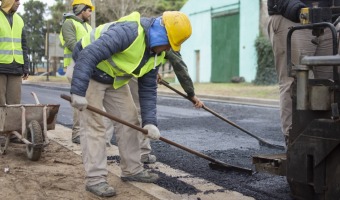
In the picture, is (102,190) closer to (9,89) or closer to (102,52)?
(102,52)

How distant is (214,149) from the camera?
6.36 metres

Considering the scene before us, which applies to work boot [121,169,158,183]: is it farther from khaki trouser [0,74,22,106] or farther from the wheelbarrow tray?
khaki trouser [0,74,22,106]

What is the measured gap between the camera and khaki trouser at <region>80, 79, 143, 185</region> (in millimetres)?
4211

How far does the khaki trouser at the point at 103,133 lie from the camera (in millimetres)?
4211

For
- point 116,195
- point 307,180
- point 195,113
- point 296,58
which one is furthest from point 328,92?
point 195,113

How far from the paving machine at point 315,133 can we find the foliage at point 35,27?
66.9 metres

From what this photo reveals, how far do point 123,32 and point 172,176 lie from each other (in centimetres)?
162

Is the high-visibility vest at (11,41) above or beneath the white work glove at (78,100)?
above

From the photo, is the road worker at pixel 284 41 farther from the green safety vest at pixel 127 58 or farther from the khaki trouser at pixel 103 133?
the khaki trouser at pixel 103 133

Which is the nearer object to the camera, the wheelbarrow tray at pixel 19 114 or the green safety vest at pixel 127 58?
the green safety vest at pixel 127 58

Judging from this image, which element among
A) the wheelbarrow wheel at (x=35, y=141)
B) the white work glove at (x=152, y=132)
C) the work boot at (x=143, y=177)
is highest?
the white work glove at (x=152, y=132)

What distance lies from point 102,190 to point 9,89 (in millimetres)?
2982

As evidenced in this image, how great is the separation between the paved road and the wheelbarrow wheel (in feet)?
3.91

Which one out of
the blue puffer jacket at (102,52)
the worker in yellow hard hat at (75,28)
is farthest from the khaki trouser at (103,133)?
the worker in yellow hard hat at (75,28)
